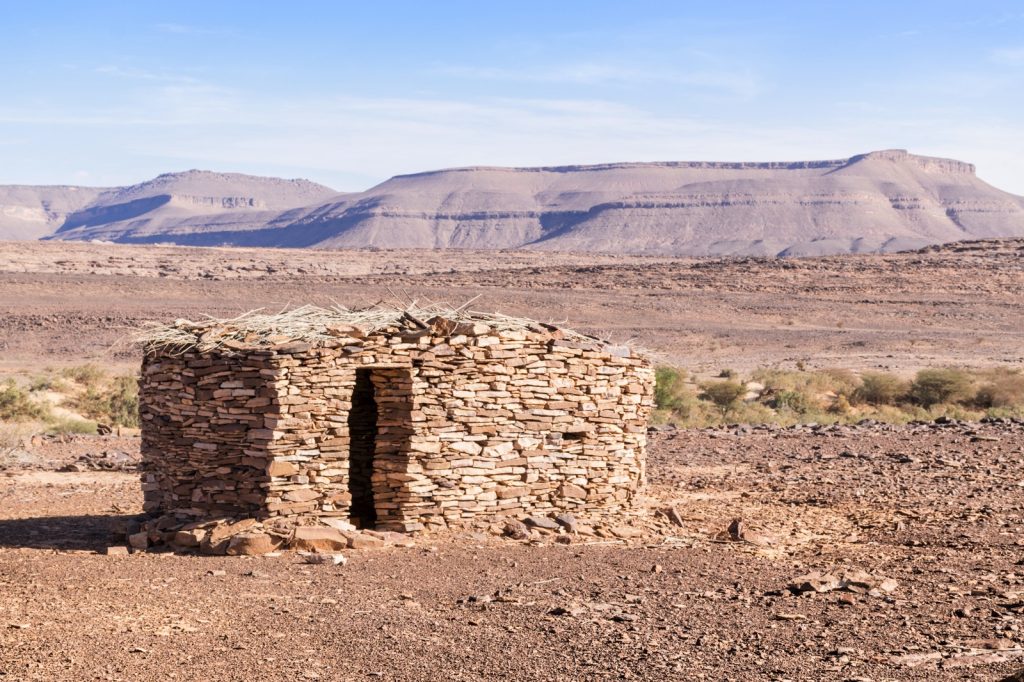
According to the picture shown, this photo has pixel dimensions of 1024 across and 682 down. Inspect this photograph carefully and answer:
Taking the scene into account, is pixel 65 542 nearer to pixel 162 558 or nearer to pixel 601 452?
pixel 162 558

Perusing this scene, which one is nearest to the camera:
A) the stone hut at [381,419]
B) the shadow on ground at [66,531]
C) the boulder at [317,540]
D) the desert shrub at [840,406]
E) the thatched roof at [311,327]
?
the boulder at [317,540]

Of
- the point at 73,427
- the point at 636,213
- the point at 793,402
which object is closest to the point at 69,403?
the point at 73,427

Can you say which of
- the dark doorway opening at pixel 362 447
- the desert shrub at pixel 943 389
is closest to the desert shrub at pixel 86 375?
the dark doorway opening at pixel 362 447

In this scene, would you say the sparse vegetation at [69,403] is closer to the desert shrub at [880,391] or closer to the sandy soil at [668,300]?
the sandy soil at [668,300]

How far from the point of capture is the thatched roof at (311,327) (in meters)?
10.0

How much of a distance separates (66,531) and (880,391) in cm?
1833

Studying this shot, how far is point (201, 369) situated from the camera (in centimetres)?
1013

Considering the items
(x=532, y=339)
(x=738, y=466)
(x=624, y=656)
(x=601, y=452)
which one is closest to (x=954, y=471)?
(x=738, y=466)

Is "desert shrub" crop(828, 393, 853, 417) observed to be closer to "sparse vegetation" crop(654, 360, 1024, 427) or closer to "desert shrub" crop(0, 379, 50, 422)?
A: "sparse vegetation" crop(654, 360, 1024, 427)

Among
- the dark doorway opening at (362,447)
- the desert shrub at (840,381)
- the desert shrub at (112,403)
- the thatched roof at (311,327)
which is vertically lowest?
the desert shrub at (112,403)

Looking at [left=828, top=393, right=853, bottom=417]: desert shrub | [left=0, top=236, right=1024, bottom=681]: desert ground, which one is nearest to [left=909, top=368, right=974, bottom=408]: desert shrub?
[left=828, top=393, right=853, bottom=417]: desert shrub

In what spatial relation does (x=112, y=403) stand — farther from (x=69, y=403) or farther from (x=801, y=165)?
(x=801, y=165)

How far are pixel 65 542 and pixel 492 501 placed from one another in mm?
3733

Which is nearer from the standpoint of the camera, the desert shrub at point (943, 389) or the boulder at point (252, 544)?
the boulder at point (252, 544)
